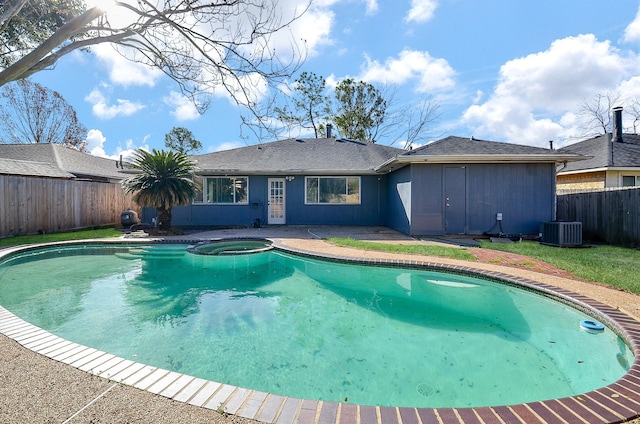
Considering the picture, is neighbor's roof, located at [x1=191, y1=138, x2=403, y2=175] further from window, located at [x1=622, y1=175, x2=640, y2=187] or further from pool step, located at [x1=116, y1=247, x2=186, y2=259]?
window, located at [x1=622, y1=175, x2=640, y2=187]

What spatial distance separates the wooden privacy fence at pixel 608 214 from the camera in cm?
827

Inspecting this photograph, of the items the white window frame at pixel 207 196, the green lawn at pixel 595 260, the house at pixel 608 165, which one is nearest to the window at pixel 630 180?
the house at pixel 608 165

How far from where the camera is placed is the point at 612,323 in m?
3.61

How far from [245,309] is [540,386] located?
3656 mm

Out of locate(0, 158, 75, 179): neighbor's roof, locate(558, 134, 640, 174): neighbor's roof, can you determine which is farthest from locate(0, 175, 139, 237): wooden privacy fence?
locate(558, 134, 640, 174): neighbor's roof

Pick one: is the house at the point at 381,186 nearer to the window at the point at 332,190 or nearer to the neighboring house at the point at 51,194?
the window at the point at 332,190

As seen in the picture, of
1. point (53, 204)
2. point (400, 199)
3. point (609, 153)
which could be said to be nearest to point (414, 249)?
point (400, 199)

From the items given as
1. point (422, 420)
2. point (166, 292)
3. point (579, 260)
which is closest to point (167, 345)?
point (166, 292)

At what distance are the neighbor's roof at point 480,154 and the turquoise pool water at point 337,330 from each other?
437 centimetres

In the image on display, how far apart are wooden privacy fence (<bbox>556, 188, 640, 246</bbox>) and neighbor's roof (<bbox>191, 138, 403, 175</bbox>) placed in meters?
6.69

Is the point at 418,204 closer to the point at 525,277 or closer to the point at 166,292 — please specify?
the point at 525,277

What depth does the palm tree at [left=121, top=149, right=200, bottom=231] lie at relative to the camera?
10438 mm

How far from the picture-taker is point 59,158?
630 inches

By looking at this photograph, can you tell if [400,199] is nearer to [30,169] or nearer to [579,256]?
[579,256]
